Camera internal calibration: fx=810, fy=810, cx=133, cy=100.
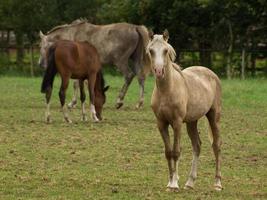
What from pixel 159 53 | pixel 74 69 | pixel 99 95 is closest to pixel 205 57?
pixel 99 95

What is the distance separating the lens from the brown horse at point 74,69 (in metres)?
16.8

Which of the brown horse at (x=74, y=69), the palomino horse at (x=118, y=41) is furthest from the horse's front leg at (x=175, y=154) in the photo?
the palomino horse at (x=118, y=41)

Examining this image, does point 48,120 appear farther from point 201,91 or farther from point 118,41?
point 201,91

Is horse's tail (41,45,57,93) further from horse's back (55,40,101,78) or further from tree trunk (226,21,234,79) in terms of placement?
tree trunk (226,21,234,79)

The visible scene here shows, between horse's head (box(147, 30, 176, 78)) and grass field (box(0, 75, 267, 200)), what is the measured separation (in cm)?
137

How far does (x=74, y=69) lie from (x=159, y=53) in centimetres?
848

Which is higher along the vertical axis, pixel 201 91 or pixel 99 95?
pixel 201 91

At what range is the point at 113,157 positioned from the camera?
39.3ft

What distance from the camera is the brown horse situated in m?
16.8

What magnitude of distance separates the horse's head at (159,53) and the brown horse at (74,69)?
7.90 metres

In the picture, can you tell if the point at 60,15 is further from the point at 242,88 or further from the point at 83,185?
the point at 83,185

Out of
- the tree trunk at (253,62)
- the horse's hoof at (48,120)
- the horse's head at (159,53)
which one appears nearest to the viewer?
the horse's head at (159,53)

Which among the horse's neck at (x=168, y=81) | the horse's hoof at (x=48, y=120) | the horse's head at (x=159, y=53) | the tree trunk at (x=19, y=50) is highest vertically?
the horse's head at (x=159, y=53)

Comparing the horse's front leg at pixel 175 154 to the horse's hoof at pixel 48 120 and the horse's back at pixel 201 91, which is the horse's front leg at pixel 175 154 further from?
the horse's hoof at pixel 48 120
